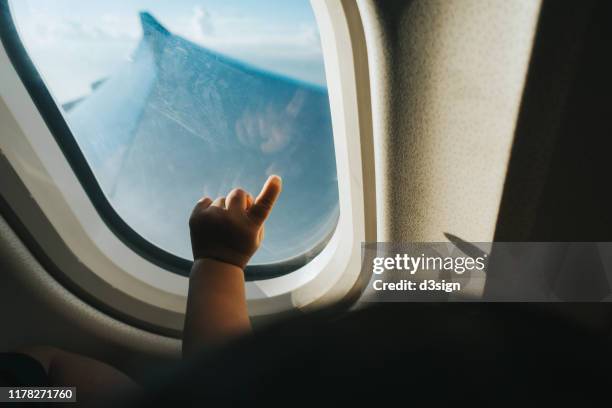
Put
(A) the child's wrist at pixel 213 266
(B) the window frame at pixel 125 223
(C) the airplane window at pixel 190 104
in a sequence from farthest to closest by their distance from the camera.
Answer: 1. (C) the airplane window at pixel 190 104
2. (A) the child's wrist at pixel 213 266
3. (B) the window frame at pixel 125 223

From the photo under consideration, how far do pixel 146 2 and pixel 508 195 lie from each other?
835 millimetres

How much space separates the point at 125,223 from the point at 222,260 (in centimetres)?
44

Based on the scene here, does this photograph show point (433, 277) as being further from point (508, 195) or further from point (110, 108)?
point (110, 108)

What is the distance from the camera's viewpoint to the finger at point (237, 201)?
822 millimetres

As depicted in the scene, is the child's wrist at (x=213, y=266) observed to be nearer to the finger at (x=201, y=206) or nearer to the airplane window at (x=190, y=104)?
the finger at (x=201, y=206)

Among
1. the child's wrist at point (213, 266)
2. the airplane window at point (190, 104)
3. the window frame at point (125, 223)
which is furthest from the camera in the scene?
the airplane window at point (190, 104)

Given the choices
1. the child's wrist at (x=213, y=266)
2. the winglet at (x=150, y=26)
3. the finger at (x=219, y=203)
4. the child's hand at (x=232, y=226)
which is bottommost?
the child's wrist at (x=213, y=266)

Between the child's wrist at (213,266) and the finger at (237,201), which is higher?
the finger at (237,201)

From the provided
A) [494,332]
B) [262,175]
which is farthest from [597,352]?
[262,175]

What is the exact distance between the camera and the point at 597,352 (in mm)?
284

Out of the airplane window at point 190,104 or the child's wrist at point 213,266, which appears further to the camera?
the airplane window at point 190,104

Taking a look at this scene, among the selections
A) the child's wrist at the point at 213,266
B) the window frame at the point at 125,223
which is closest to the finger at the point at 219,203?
the child's wrist at the point at 213,266

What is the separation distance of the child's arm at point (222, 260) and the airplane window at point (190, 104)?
20 centimetres

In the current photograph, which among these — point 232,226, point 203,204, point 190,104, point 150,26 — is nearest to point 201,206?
point 203,204
